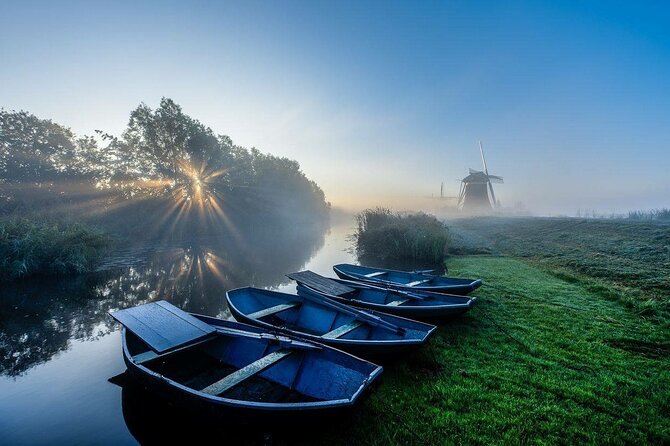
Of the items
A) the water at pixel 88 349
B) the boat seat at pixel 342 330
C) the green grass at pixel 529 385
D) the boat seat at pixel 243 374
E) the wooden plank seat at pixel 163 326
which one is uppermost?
the wooden plank seat at pixel 163 326

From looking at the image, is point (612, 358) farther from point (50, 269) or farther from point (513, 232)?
point (513, 232)

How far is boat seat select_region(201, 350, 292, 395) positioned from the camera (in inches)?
158

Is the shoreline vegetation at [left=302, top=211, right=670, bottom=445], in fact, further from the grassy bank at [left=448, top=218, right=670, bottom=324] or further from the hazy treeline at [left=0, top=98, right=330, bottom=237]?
the hazy treeline at [left=0, top=98, right=330, bottom=237]

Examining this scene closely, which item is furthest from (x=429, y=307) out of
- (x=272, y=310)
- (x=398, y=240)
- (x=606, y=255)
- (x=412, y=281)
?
(x=606, y=255)

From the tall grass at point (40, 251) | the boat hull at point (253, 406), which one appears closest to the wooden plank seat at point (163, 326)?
the boat hull at point (253, 406)

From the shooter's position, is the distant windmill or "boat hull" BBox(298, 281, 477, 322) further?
the distant windmill

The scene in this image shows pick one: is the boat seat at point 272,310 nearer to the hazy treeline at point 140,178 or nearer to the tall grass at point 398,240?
the tall grass at point 398,240

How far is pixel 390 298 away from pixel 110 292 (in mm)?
13591

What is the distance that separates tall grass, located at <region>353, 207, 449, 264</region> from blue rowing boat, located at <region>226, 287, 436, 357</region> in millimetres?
13591

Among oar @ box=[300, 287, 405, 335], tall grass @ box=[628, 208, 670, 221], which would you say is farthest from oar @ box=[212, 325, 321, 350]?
tall grass @ box=[628, 208, 670, 221]

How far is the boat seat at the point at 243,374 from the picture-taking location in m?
4.02

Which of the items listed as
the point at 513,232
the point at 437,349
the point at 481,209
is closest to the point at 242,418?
the point at 437,349

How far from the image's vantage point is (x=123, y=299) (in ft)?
41.7

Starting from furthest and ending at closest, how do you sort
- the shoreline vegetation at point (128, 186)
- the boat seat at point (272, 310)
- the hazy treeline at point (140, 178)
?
the hazy treeline at point (140, 178), the shoreline vegetation at point (128, 186), the boat seat at point (272, 310)
